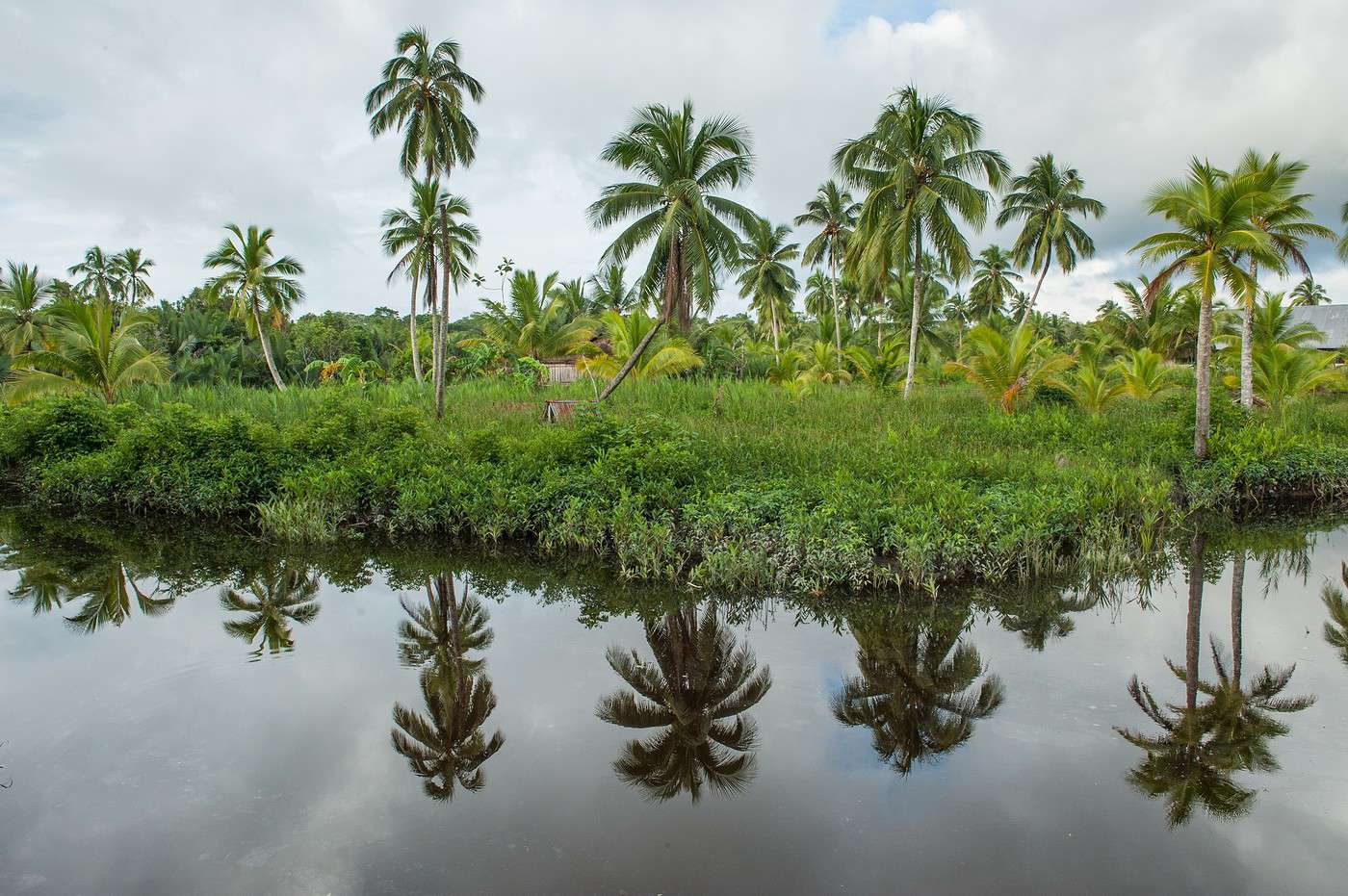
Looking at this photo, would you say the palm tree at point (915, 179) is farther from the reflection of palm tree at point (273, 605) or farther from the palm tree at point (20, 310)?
the palm tree at point (20, 310)

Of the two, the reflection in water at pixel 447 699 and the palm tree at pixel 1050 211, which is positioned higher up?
the palm tree at pixel 1050 211

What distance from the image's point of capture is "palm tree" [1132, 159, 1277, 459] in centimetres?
1121

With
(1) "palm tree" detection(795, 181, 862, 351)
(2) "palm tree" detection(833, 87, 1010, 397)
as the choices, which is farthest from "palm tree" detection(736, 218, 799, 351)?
(2) "palm tree" detection(833, 87, 1010, 397)

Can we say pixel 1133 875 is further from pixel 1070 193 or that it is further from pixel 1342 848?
pixel 1070 193

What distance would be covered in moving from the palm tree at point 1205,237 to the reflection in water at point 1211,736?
24.8 ft

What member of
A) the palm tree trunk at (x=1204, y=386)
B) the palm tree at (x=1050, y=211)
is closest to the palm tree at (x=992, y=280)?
the palm tree at (x=1050, y=211)

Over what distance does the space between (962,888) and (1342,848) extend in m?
2.02

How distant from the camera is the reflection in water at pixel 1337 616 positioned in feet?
21.0

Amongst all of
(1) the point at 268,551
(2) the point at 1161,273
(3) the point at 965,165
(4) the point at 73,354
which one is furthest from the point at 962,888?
(4) the point at 73,354

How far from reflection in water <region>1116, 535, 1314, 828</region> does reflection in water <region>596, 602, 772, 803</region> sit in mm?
2367

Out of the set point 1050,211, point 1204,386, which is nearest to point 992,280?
point 1050,211

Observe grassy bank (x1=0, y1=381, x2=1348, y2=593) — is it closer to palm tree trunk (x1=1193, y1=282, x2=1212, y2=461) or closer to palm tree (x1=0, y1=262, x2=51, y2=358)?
palm tree trunk (x1=1193, y1=282, x2=1212, y2=461)

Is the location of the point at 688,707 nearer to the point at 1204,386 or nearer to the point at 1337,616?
the point at 1337,616

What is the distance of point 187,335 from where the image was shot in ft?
96.7
